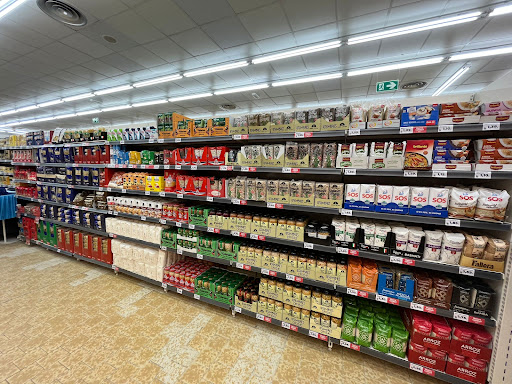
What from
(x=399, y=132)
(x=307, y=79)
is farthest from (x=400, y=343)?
(x=307, y=79)

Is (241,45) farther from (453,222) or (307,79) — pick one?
(453,222)

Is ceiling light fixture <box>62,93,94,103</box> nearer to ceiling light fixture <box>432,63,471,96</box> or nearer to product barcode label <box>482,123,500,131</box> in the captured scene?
product barcode label <box>482,123,500,131</box>

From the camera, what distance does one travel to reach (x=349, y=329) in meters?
1.82

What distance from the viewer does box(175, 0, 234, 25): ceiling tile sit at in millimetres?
2965

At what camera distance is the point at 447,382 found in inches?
66.9

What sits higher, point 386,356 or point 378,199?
point 378,199

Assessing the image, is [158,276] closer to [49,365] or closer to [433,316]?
[49,365]

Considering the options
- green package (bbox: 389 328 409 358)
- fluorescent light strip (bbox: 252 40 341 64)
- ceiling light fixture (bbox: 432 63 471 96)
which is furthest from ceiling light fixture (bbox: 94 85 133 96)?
ceiling light fixture (bbox: 432 63 471 96)

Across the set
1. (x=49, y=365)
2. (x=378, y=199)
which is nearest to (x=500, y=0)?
(x=378, y=199)

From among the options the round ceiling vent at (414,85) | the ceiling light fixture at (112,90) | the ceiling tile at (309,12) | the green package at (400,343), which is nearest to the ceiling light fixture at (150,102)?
the ceiling light fixture at (112,90)

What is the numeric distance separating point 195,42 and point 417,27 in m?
4.05

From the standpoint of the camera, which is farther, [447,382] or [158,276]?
[158,276]

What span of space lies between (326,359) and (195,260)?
2.03 metres

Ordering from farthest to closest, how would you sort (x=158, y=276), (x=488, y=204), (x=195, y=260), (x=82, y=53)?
(x=82, y=53), (x=195, y=260), (x=158, y=276), (x=488, y=204)
